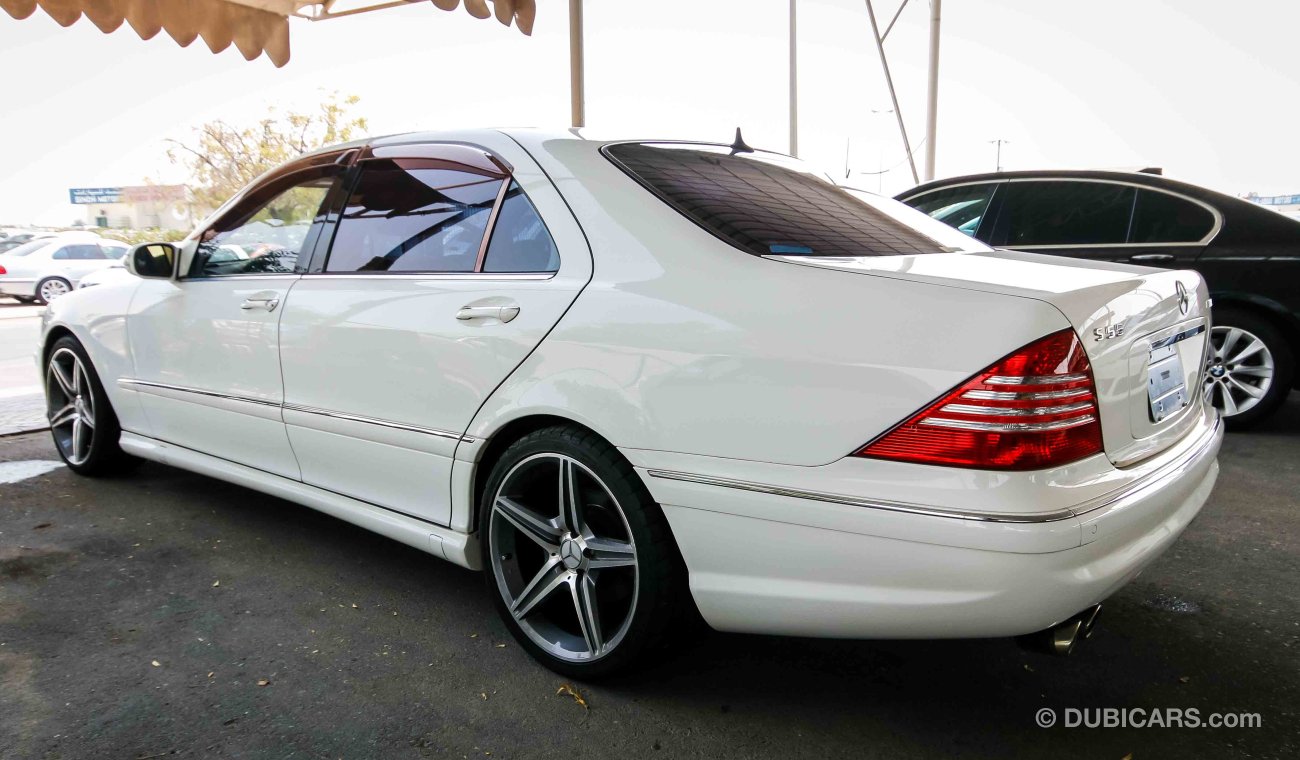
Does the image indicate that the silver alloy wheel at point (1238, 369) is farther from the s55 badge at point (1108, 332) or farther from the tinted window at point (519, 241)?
the tinted window at point (519, 241)

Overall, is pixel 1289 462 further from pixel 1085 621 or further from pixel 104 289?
pixel 104 289

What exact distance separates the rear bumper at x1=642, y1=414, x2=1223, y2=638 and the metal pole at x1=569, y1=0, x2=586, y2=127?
5.23 metres

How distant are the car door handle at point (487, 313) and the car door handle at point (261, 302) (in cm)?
93

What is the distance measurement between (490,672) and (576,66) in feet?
18.4

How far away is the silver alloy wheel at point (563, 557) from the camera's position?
222 centimetres

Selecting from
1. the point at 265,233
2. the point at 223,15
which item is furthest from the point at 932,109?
the point at 265,233

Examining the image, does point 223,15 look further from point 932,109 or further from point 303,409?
point 932,109

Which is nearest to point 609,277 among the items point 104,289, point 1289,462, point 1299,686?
point 1299,686

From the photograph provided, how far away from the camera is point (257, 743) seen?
2.03 m

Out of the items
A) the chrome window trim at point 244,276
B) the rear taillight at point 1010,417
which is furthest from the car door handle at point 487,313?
the rear taillight at point 1010,417

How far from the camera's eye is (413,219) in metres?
2.71

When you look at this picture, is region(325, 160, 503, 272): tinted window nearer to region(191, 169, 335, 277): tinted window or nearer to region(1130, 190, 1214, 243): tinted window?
region(191, 169, 335, 277): tinted window

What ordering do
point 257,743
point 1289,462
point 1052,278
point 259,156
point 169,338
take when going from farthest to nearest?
point 259,156, point 1289,462, point 169,338, point 257,743, point 1052,278

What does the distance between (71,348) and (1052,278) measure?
4.22m
